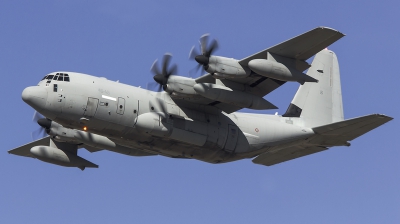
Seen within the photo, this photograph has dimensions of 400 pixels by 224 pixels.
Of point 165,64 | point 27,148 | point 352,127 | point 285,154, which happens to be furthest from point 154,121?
point 27,148

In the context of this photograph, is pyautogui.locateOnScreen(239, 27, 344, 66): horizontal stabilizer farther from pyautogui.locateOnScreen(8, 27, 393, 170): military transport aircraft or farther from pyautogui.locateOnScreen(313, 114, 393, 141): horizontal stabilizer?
pyautogui.locateOnScreen(313, 114, 393, 141): horizontal stabilizer

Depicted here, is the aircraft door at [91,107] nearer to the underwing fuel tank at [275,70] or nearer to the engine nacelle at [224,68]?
the engine nacelle at [224,68]

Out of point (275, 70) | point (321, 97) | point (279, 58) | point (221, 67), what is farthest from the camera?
point (321, 97)

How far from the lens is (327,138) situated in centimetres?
3616

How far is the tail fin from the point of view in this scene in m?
37.9

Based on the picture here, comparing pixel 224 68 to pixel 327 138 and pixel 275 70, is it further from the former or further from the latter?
pixel 327 138

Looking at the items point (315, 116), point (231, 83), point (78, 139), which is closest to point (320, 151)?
point (315, 116)

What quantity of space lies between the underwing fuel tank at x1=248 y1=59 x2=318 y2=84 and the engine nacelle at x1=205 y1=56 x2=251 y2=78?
2.98 feet

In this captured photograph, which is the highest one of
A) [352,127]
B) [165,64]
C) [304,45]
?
[304,45]

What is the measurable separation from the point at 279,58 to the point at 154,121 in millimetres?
6015

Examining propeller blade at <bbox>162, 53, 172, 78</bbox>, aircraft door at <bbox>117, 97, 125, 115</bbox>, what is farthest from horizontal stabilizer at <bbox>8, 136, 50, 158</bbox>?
propeller blade at <bbox>162, 53, 172, 78</bbox>

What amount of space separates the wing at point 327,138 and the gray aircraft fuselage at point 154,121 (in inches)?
30.6

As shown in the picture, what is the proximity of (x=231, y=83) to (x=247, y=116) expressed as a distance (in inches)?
110

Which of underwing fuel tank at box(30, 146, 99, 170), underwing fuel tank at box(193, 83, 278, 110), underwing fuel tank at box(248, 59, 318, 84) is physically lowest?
underwing fuel tank at box(30, 146, 99, 170)
